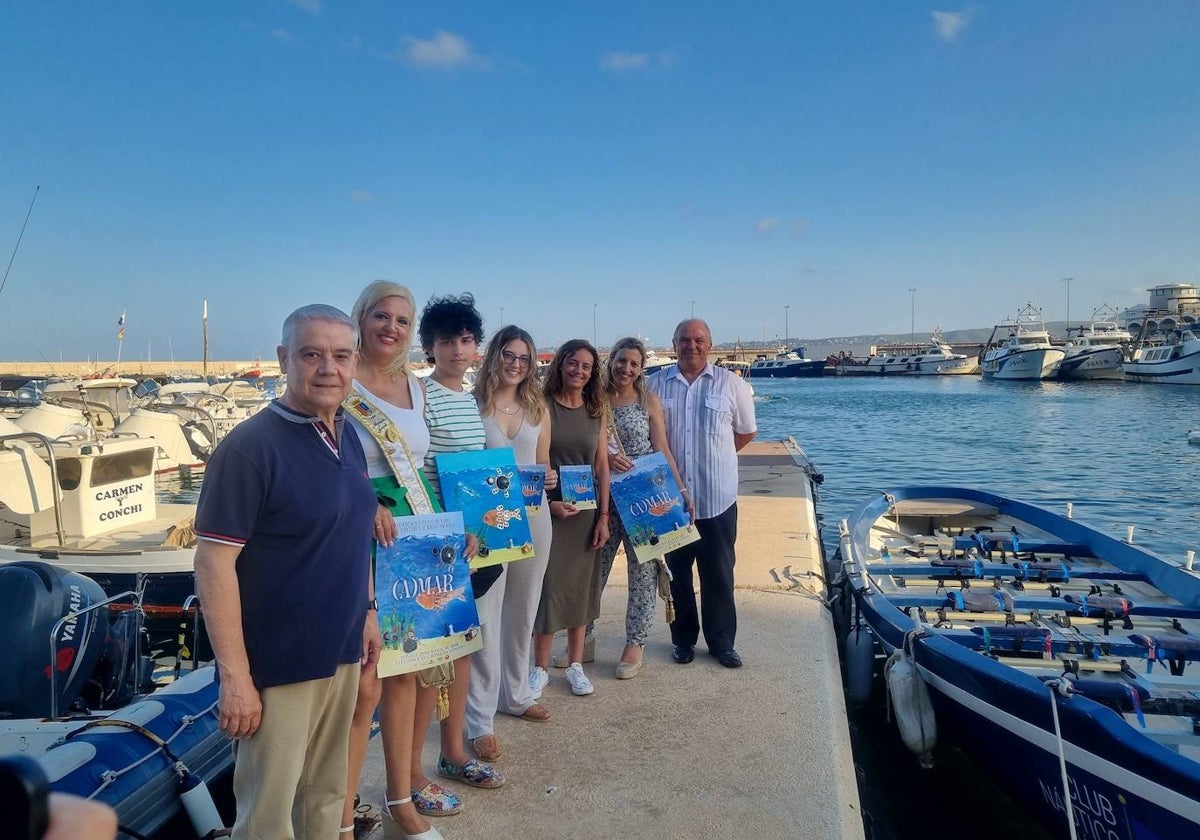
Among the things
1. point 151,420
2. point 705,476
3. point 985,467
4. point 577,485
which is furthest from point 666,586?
point 985,467

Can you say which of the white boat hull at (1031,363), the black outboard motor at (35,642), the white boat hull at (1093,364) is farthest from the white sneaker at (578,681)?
the white boat hull at (1031,363)

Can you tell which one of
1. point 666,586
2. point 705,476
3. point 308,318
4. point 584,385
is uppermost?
point 308,318

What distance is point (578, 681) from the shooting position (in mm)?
4199

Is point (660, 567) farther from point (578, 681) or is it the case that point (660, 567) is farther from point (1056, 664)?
point (1056, 664)

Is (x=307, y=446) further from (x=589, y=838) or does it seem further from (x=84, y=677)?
(x=84, y=677)

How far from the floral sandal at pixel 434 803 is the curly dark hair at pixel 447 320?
74.4 inches

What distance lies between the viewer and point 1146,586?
612cm

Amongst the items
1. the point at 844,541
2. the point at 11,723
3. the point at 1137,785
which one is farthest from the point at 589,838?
the point at 844,541

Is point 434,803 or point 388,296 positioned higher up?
point 388,296

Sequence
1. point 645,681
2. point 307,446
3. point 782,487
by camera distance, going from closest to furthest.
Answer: point 307,446 → point 645,681 → point 782,487

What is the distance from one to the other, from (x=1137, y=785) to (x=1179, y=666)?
1.96m

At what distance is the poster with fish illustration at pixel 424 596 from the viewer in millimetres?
2621

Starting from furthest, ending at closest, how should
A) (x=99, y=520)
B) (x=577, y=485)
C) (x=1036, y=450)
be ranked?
1. (x=1036, y=450)
2. (x=99, y=520)
3. (x=577, y=485)

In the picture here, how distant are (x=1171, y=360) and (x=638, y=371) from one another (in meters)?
65.0
